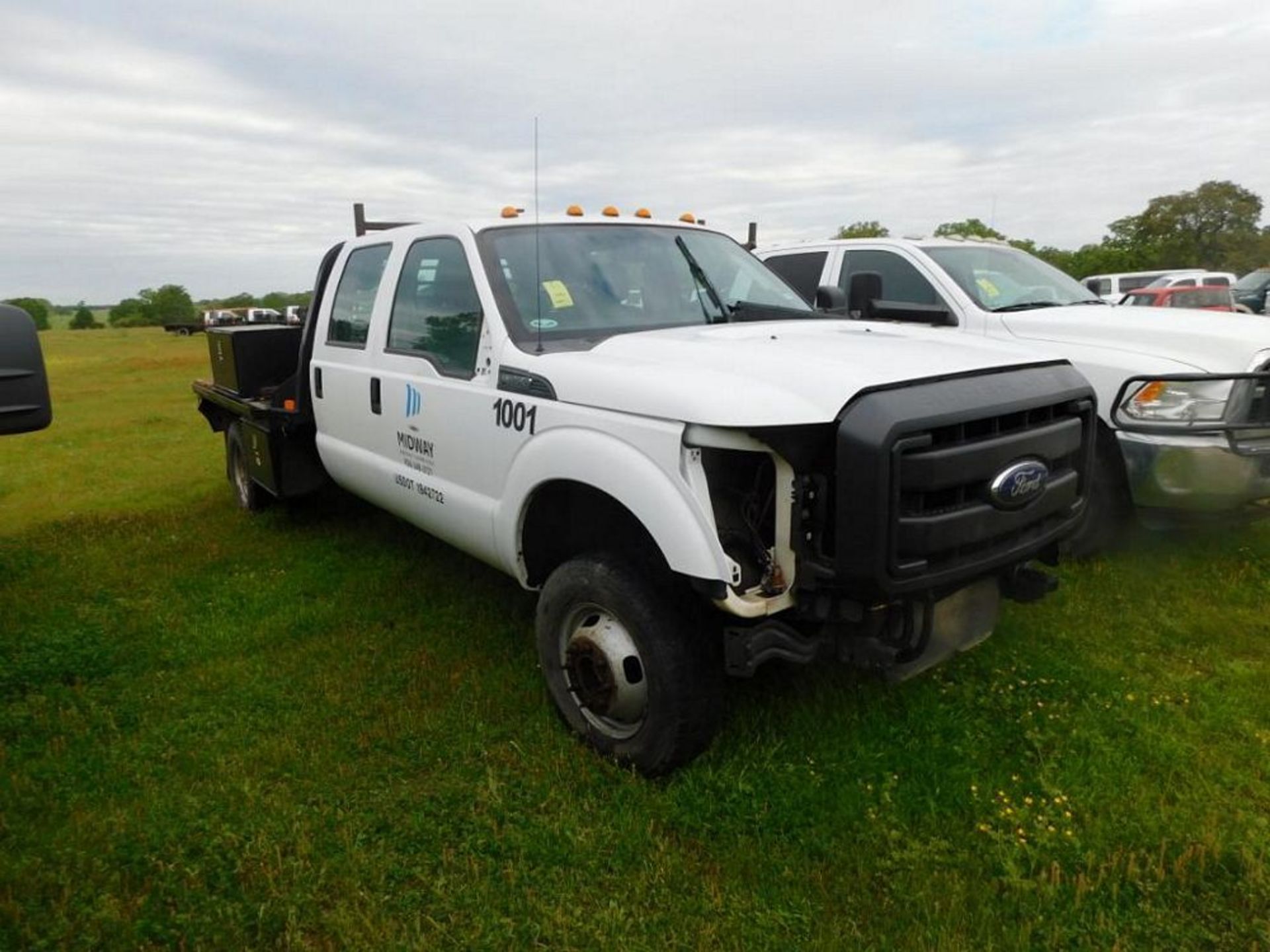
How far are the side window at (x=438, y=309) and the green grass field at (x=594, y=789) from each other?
4.54 ft

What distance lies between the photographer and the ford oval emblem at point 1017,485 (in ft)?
8.99

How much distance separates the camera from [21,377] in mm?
2531

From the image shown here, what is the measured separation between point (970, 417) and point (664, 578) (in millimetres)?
1119

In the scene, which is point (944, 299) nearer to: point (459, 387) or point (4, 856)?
point (459, 387)

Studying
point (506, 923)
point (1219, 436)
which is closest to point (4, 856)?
point (506, 923)

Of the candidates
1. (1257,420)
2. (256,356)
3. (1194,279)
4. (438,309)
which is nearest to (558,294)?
(438,309)

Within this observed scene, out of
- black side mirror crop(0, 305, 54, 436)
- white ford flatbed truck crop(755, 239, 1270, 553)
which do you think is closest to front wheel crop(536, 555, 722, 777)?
white ford flatbed truck crop(755, 239, 1270, 553)

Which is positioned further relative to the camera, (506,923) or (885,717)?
(885,717)

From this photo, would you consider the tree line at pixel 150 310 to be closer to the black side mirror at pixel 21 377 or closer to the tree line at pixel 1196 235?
the tree line at pixel 1196 235

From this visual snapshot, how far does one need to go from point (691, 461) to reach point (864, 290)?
2.49 metres

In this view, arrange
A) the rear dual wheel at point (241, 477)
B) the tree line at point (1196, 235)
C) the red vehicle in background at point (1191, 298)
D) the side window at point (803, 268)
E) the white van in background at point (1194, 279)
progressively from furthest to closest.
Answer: the tree line at point (1196, 235) → the white van in background at point (1194, 279) → the red vehicle in background at point (1191, 298) → the side window at point (803, 268) → the rear dual wheel at point (241, 477)

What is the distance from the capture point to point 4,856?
2.76 m

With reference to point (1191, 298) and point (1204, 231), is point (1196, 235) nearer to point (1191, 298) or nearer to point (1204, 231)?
point (1204, 231)

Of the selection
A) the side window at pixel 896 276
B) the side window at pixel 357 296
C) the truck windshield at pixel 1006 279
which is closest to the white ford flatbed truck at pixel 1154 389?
the truck windshield at pixel 1006 279
